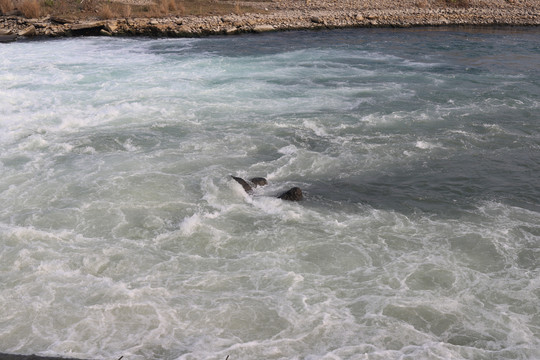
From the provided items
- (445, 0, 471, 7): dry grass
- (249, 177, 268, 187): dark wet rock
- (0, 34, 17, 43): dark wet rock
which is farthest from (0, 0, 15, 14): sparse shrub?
(249, 177, 268, 187): dark wet rock

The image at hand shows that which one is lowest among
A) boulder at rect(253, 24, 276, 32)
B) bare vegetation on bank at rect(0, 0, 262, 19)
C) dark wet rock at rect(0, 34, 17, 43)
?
boulder at rect(253, 24, 276, 32)

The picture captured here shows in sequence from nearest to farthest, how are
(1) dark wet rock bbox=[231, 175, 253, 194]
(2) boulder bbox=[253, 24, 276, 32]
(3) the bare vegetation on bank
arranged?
(1) dark wet rock bbox=[231, 175, 253, 194], (2) boulder bbox=[253, 24, 276, 32], (3) the bare vegetation on bank

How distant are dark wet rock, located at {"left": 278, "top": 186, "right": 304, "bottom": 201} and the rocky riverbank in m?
16.4

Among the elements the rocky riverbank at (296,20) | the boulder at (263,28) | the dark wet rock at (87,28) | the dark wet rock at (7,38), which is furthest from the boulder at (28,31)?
the boulder at (263,28)

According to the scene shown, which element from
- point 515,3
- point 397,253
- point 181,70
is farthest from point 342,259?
point 515,3

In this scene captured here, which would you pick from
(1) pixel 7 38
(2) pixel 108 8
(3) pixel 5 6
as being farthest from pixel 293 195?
(3) pixel 5 6

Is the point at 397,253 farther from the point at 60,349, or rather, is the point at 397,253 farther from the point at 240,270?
the point at 60,349

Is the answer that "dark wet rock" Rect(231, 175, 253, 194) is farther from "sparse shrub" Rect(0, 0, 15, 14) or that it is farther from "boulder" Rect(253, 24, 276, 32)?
"sparse shrub" Rect(0, 0, 15, 14)

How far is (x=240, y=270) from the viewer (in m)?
6.56

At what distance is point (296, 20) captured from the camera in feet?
81.6

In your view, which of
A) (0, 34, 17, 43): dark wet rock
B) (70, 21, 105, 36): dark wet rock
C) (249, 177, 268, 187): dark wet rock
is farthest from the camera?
(70, 21, 105, 36): dark wet rock

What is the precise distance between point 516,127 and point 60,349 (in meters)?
9.59

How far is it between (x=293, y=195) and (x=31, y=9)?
2099cm

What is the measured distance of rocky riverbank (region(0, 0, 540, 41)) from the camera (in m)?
23.3
